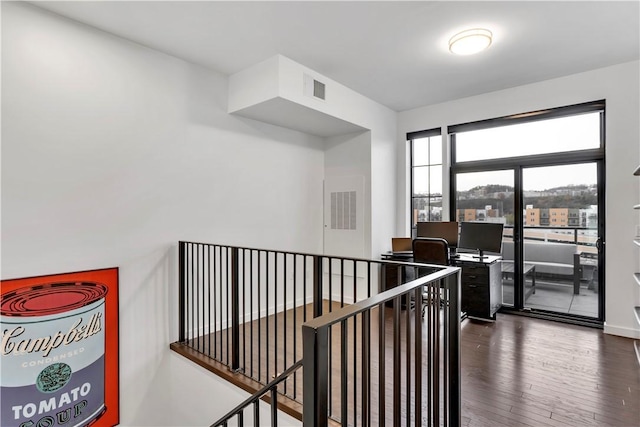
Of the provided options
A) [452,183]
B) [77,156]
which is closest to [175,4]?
[77,156]

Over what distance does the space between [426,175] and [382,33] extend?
278 cm

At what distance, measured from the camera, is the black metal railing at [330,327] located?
4.45ft

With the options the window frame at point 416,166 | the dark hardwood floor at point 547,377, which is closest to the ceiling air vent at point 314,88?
the window frame at point 416,166

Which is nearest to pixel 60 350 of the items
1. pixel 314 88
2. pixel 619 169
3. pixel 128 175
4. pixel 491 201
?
pixel 128 175

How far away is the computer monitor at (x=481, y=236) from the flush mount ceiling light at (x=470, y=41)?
2.23 m

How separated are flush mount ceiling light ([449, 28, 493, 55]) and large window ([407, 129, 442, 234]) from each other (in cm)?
197

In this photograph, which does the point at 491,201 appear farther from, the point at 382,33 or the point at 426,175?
the point at 382,33

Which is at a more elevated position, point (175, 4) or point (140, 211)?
point (175, 4)

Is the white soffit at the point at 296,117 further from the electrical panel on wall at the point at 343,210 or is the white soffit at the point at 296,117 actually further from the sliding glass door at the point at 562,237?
the sliding glass door at the point at 562,237

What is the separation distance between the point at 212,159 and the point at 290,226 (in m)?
1.48

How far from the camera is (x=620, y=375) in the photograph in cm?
279

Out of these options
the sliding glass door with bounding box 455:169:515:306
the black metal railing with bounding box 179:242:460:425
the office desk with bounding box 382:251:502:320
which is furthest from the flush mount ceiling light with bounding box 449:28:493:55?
the office desk with bounding box 382:251:502:320

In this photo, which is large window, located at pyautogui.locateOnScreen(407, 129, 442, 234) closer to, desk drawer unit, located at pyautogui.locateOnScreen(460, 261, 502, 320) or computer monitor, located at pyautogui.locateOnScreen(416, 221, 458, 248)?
computer monitor, located at pyautogui.locateOnScreen(416, 221, 458, 248)

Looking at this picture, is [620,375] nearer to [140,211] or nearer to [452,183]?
[452,183]
